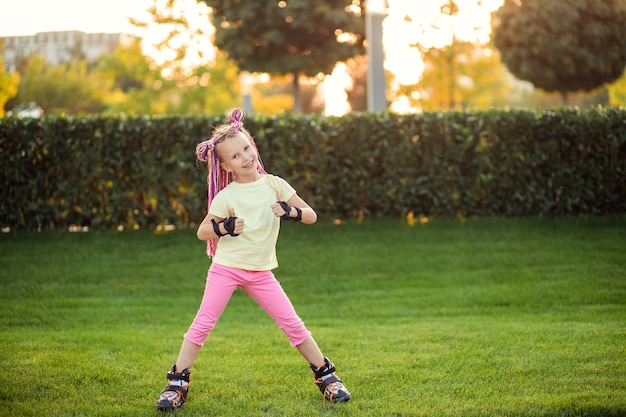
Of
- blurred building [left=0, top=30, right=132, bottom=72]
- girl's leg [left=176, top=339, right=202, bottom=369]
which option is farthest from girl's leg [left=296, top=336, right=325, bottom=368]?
blurred building [left=0, top=30, right=132, bottom=72]

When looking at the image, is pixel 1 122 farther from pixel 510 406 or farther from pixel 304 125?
pixel 510 406

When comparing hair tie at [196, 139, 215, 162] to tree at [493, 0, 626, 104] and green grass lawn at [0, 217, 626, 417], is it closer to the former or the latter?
green grass lawn at [0, 217, 626, 417]

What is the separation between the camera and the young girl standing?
4.45m

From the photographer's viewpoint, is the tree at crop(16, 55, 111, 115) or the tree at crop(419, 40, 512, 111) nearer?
the tree at crop(419, 40, 512, 111)

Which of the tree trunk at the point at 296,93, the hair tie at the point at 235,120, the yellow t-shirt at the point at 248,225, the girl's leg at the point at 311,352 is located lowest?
the girl's leg at the point at 311,352

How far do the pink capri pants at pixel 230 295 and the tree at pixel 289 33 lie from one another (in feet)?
38.8

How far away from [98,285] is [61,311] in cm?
104

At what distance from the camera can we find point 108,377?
5.04 m

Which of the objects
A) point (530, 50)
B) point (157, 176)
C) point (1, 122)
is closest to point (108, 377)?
point (157, 176)

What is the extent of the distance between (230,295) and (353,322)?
287 centimetres

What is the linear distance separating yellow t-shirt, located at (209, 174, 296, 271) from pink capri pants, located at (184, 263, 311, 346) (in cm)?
6

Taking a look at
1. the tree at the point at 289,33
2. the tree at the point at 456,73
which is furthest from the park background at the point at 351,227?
the tree at the point at 456,73

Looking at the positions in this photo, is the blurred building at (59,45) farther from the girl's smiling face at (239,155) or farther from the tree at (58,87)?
the girl's smiling face at (239,155)

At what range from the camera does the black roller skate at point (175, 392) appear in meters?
4.34
